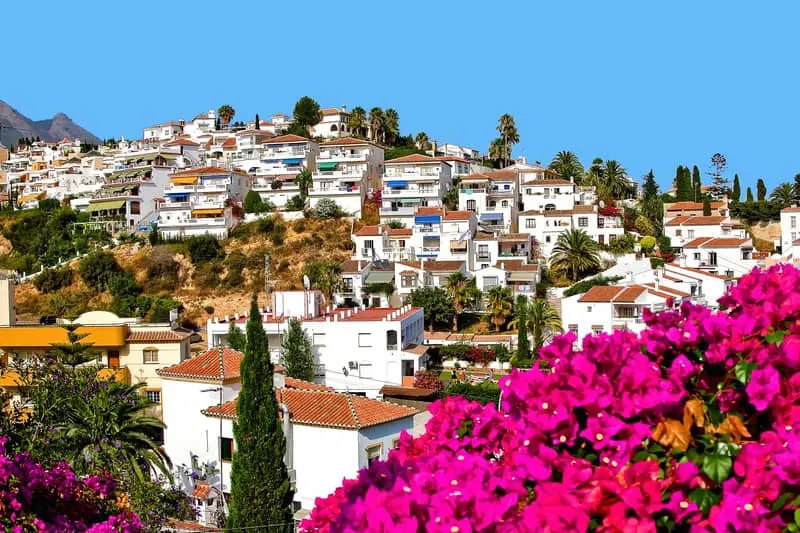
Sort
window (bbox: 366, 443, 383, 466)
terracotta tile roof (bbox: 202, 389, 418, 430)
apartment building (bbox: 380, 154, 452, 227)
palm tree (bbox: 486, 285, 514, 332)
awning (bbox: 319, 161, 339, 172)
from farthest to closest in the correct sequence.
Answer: awning (bbox: 319, 161, 339, 172) < apartment building (bbox: 380, 154, 452, 227) < palm tree (bbox: 486, 285, 514, 332) < window (bbox: 366, 443, 383, 466) < terracotta tile roof (bbox: 202, 389, 418, 430)

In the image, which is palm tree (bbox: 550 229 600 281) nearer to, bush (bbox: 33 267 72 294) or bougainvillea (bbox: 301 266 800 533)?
bush (bbox: 33 267 72 294)

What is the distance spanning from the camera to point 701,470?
4.27m

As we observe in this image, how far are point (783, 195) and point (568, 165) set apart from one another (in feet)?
60.2

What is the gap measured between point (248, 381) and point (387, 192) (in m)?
48.2

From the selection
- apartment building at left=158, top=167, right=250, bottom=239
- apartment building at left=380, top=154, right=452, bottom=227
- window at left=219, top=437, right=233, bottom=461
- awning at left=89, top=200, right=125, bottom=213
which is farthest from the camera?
awning at left=89, top=200, right=125, bottom=213

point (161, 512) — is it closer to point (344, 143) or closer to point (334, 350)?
A: point (334, 350)

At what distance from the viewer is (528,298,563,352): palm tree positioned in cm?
4239

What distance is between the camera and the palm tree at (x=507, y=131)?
278 ft

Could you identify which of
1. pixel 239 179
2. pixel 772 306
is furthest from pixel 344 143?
pixel 772 306

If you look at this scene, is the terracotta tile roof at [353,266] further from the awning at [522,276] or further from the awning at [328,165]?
the awning at [328,165]

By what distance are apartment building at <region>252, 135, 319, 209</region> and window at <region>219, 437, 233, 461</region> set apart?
4904cm

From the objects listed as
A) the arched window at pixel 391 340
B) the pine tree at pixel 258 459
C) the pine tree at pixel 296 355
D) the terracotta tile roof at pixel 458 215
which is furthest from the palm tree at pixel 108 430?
the terracotta tile roof at pixel 458 215

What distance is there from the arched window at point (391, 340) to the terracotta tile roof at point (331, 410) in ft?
58.2

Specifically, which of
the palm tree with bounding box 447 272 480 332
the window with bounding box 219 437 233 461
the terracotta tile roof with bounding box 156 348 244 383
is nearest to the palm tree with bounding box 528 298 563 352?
the palm tree with bounding box 447 272 480 332
